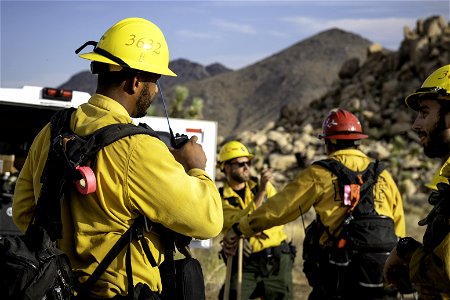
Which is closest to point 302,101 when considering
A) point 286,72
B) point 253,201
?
point 286,72

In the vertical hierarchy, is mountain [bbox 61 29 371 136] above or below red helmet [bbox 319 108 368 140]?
above

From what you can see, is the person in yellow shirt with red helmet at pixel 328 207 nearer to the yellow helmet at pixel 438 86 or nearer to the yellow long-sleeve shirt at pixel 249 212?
the yellow long-sleeve shirt at pixel 249 212

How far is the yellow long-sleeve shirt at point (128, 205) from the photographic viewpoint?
3.07 meters

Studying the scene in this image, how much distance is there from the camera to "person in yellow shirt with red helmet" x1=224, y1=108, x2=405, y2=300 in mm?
5456

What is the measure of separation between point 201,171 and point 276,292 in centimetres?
407

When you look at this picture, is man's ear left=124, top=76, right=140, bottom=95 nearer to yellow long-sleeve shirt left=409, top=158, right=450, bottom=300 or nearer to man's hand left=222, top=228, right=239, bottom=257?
yellow long-sleeve shirt left=409, top=158, right=450, bottom=300

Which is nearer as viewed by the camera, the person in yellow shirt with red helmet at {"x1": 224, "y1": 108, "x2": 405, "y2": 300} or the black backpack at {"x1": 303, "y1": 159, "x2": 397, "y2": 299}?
the black backpack at {"x1": 303, "y1": 159, "x2": 397, "y2": 299}

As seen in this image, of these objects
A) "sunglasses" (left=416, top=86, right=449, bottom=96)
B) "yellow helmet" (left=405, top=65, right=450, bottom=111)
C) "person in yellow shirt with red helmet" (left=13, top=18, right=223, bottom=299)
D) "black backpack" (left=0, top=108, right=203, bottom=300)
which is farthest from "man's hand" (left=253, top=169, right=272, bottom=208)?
"black backpack" (left=0, top=108, right=203, bottom=300)

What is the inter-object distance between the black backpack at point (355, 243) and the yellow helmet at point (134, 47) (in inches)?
95.2

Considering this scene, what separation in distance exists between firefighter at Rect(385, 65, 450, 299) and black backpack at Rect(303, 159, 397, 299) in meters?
1.14

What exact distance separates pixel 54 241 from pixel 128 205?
38 centimetres

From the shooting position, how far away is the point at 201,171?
3408mm

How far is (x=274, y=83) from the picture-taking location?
8494 centimetres

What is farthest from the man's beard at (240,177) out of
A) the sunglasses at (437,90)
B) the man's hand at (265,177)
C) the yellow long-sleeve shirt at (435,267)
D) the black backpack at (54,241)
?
the black backpack at (54,241)
